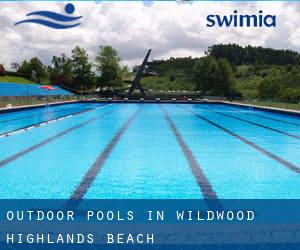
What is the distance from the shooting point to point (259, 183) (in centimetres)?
595

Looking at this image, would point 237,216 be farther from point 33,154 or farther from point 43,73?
point 43,73

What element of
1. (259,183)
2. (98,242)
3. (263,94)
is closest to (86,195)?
(98,242)

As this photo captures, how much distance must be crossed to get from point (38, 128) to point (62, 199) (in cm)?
958

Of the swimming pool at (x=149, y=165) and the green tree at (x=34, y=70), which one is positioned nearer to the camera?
the swimming pool at (x=149, y=165)

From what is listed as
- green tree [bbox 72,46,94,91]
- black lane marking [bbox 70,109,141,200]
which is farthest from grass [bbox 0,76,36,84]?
black lane marking [bbox 70,109,141,200]

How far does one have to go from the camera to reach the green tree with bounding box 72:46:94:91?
56281 millimetres

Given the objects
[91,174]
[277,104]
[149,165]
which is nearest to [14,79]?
[277,104]

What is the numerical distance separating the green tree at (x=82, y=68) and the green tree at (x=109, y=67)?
57.8 inches

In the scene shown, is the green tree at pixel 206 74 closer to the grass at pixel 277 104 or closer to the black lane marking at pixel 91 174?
the grass at pixel 277 104

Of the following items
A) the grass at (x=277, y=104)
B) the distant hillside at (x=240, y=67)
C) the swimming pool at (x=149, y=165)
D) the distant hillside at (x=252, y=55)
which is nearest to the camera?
the swimming pool at (x=149, y=165)

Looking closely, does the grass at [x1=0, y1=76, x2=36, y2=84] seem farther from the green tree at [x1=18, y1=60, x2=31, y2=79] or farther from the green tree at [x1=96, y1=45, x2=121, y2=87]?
the green tree at [x1=96, y1=45, x2=121, y2=87]

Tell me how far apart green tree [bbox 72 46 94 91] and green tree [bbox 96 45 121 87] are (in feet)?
4.82

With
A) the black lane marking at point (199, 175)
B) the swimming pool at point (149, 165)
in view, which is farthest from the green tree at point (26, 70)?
the black lane marking at point (199, 175)

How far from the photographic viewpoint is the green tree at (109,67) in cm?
5675
